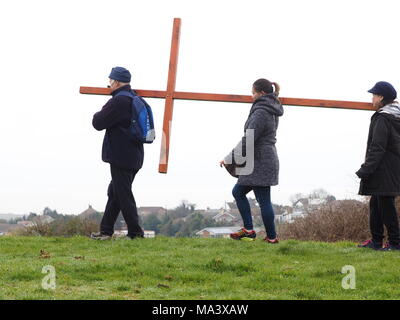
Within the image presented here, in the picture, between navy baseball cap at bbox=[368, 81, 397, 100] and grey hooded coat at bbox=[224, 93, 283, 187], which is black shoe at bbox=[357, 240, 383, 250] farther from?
navy baseball cap at bbox=[368, 81, 397, 100]

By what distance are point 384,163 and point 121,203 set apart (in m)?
3.49

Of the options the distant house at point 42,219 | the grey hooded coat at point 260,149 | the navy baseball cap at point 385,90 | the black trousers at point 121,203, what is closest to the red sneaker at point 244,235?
the grey hooded coat at point 260,149

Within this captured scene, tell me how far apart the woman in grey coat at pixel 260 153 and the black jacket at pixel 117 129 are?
4.17 feet

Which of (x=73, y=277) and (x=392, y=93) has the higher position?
(x=392, y=93)

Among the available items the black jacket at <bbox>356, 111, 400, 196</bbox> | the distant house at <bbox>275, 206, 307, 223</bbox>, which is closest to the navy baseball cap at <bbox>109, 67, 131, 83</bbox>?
the black jacket at <bbox>356, 111, 400, 196</bbox>

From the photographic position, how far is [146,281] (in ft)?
22.7

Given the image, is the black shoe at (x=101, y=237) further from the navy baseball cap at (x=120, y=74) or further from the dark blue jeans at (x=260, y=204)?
the navy baseball cap at (x=120, y=74)

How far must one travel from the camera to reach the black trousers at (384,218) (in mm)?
8570

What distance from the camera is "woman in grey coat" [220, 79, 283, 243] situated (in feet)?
29.1

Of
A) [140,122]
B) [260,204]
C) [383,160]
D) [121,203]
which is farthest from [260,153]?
[121,203]

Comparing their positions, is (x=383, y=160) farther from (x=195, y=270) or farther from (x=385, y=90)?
(x=195, y=270)
